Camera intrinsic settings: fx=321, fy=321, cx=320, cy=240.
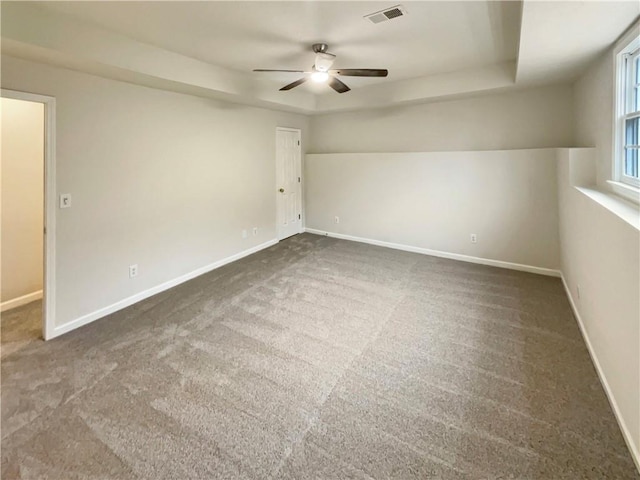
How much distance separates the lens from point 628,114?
238 centimetres

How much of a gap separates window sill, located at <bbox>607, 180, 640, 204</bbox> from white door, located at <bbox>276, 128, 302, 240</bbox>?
456 centimetres

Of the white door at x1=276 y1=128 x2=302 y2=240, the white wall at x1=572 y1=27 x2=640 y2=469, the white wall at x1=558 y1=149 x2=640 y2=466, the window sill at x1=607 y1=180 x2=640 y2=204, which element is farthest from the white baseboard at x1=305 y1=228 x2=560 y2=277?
the window sill at x1=607 y1=180 x2=640 y2=204

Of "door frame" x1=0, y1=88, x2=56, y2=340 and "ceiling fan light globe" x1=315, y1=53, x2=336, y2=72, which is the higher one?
"ceiling fan light globe" x1=315, y1=53, x2=336, y2=72

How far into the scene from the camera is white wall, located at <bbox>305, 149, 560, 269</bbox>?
13.9ft

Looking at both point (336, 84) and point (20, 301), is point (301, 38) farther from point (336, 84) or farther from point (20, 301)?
point (20, 301)

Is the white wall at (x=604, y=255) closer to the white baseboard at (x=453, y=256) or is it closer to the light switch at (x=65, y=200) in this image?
the white baseboard at (x=453, y=256)

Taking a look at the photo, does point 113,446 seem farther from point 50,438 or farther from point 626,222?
point 626,222

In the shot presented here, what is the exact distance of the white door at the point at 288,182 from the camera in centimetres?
588

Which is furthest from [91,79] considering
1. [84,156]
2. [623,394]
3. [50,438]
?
[623,394]

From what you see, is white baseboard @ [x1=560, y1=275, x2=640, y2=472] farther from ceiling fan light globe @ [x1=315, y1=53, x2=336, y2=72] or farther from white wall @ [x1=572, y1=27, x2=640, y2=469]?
ceiling fan light globe @ [x1=315, y1=53, x2=336, y2=72]

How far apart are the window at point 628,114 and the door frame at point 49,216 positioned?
4523mm

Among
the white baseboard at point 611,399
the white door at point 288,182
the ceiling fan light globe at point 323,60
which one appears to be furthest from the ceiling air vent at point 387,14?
the white door at point 288,182

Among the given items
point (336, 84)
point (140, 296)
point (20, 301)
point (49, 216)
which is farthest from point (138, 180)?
point (336, 84)

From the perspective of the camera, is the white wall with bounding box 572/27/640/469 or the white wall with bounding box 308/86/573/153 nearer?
the white wall with bounding box 572/27/640/469
